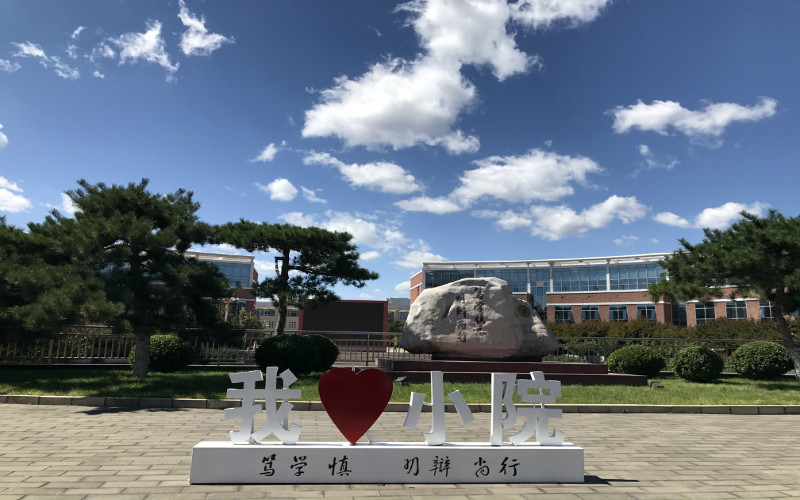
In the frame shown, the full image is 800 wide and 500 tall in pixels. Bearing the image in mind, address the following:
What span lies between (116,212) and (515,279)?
49.4 m

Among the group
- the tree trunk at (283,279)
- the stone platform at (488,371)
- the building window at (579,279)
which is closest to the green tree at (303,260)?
the tree trunk at (283,279)

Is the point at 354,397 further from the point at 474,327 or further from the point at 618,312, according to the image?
the point at 618,312

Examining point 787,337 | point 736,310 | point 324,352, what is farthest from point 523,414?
point 736,310

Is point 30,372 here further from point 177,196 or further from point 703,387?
point 703,387

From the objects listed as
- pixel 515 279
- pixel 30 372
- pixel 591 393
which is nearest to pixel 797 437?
pixel 591 393

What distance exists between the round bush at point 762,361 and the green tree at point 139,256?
1415cm

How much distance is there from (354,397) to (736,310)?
48.7 meters

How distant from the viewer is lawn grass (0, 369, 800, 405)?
9.82 m

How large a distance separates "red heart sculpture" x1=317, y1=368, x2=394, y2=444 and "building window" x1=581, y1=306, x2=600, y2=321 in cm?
5048

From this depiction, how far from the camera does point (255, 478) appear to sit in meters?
4.52

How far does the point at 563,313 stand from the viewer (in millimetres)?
53375

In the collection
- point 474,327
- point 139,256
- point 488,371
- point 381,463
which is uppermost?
point 139,256

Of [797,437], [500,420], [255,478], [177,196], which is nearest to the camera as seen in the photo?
[255,478]

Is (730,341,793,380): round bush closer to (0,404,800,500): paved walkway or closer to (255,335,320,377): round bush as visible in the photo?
(0,404,800,500): paved walkway
